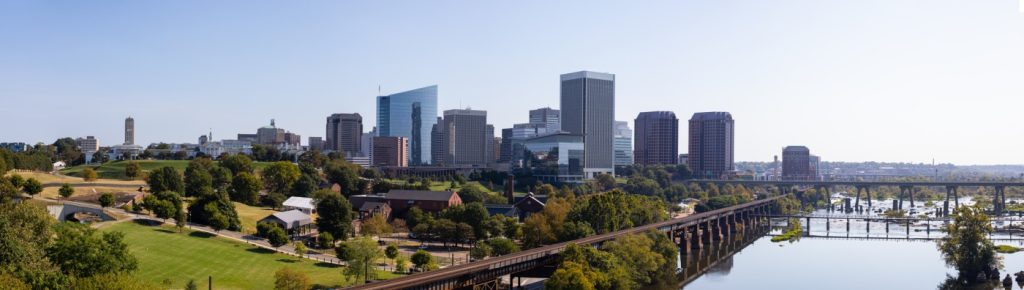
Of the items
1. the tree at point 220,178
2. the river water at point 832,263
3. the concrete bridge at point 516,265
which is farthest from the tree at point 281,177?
the river water at point 832,263

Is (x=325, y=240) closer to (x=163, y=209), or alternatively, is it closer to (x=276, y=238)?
(x=276, y=238)

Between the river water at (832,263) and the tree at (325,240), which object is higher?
the tree at (325,240)

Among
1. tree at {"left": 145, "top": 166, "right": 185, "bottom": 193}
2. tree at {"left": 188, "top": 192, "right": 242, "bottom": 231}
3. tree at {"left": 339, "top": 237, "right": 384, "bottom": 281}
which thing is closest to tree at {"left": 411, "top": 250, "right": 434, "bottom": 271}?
tree at {"left": 339, "top": 237, "right": 384, "bottom": 281}

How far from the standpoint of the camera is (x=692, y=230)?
109 meters

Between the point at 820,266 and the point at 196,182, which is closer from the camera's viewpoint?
the point at 820,266

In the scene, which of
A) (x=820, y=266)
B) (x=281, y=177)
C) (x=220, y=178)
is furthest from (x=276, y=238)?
(x=820, y=266)

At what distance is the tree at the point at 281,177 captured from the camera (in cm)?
11525

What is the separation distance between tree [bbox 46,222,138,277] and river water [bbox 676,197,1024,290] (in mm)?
47303

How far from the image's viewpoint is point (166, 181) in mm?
96062

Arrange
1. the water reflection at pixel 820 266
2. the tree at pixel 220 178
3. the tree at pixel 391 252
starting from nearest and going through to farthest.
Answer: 1. the tree at pixel 391 252
2. the water reflection at pixel 820 266
3. the tree at pixel 220 178

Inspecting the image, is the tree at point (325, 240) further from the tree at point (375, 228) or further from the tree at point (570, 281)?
the tree at point (570, 281)

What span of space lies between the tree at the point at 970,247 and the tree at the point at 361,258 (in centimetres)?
5453

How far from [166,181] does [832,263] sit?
269 ft

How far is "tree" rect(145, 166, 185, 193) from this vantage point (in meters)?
94.4
